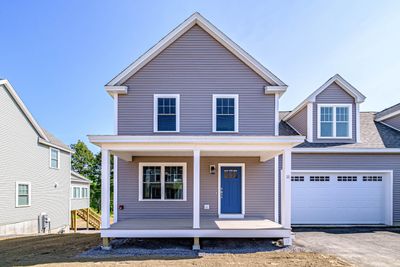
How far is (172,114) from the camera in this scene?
1054cm

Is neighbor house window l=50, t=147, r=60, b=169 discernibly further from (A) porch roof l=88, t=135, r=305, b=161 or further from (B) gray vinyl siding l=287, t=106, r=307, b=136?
(B) gray vinyl siding l=287, t=106, r=307, b=136

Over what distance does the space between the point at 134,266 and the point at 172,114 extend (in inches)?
224

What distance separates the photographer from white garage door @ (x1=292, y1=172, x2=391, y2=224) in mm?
12164

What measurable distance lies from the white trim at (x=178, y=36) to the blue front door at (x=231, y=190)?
3791mm

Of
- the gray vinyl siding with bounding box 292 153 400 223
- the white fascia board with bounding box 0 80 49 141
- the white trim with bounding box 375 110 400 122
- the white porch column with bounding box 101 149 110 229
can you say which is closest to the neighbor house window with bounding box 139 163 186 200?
the white porch column with bounding box 101 149 110 229

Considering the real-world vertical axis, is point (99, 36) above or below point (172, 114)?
above

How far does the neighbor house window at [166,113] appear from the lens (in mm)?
10492

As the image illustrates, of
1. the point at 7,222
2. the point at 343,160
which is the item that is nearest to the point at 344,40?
the point at 343,160

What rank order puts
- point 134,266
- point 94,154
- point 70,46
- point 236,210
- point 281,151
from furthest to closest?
point 94,154 < point 70,46 < point 236,210 < point 281,151 < point 134,266

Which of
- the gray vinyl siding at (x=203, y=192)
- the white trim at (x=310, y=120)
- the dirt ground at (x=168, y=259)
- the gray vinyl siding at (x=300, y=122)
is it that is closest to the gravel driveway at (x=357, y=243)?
the dirt ground at (x=168, y=259)

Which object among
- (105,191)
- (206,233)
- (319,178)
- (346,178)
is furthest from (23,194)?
(346,178)

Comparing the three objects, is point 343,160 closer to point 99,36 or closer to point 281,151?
point 281,151

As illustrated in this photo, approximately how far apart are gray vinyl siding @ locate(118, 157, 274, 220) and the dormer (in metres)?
3.46

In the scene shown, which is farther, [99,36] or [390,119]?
[99,36]
